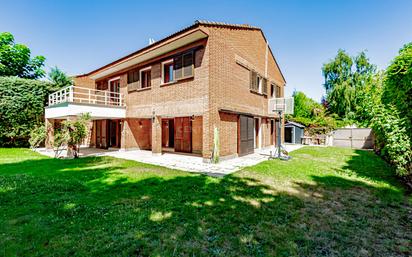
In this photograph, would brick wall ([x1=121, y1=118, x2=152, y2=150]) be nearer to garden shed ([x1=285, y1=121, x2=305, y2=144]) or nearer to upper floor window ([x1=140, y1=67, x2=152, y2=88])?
upper floor window ([x1=140, y1=67, x2=152, y2=88])

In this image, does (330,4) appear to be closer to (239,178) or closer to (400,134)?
(400,134)

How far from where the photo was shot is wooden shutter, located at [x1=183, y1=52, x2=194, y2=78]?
10.5 m

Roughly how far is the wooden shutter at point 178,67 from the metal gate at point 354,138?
17802 mm

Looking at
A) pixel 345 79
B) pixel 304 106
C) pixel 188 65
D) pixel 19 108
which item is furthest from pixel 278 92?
pixel 19 108

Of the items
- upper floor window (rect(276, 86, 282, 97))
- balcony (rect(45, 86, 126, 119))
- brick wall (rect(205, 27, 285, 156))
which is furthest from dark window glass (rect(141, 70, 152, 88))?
upper floor window (rect(276, 86, 282, 97))

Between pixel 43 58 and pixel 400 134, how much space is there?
114ft

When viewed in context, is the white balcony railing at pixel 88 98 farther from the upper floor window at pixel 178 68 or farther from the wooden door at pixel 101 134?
the upper floor window at pixel 178 68

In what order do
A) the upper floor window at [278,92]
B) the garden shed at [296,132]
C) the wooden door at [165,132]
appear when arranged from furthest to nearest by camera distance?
the garden shed at [296,132] → the upper floor window at [278,92] → the wooden door at [165,132]

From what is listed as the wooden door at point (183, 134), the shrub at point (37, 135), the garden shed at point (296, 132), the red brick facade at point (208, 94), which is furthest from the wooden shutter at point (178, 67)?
the garden shed at point (296, 132)

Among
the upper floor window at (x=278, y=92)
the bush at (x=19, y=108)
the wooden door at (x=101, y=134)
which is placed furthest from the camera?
the upper floor window at (x=278, y=92)

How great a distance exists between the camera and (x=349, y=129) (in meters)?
18.8

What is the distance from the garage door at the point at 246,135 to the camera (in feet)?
38.7

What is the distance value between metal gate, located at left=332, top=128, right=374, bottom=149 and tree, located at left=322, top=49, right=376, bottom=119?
12.1m

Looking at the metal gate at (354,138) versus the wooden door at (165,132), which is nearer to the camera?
the wooden door at (165,132)
